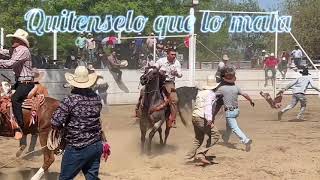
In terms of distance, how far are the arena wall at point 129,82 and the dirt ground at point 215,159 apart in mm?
4963

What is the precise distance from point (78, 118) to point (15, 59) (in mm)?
2625

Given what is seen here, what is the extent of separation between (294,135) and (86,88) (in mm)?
8452

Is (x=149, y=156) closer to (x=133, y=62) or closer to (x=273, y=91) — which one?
(x=133, y=62)

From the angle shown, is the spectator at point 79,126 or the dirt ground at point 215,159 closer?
the spectator at point 79,126

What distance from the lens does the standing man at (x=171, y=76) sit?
37.4 feet

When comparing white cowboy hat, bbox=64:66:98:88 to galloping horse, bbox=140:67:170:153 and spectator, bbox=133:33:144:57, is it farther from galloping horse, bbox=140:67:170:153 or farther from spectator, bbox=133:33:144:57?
spectator, bbox=133:33:144:57

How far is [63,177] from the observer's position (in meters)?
6.09

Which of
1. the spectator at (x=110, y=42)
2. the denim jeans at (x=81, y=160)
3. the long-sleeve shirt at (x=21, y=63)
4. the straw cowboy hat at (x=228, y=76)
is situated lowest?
the denim jeans at (x=81, y=160)

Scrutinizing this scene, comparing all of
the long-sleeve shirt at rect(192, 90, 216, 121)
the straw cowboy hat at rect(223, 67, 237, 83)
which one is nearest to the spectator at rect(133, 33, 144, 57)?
the straw cowboy hat at rect(223, 67, 237, 83)

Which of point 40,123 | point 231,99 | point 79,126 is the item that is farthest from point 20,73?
point 231,99

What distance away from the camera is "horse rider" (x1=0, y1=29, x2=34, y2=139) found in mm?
8320

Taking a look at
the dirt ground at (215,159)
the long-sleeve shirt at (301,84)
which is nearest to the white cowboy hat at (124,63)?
the dirt ground at (215,159)

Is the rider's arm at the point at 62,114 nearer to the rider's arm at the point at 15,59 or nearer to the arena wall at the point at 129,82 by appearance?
the rider's arm at the point at 15,59

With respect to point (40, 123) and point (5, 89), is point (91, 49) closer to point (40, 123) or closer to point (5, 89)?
point (5, 89)
